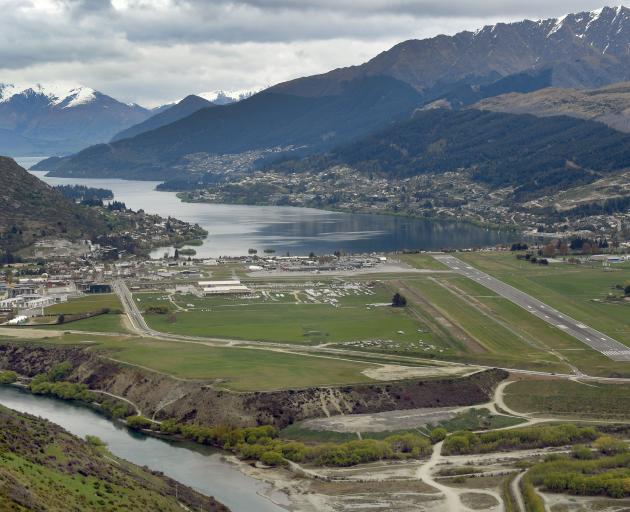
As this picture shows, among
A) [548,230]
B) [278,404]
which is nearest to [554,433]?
[278,404]

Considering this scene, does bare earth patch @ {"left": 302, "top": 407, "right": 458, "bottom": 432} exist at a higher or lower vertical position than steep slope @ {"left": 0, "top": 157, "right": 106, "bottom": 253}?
lower

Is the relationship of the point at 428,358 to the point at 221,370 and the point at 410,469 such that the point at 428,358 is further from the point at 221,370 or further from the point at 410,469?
the point at 410,469

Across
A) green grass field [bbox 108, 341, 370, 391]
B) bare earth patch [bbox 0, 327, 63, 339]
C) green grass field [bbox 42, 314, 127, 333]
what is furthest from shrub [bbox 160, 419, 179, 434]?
bare earth patch [bbox 0, 327, 63, 339]

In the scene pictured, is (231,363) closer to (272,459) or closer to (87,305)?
(272,459)

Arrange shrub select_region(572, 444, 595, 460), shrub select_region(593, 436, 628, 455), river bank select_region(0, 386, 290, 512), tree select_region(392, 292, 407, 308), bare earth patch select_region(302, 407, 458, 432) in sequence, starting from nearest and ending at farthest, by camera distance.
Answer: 1. river bank select_region(0, 386, 290, 512)
2. shrub select_region(572, 444, 595, 460)
3. shrub select_region(593, 436, 628, 455)
4. bare earth patch select_region(302, 407, 458, 432)
5. tree select_region(392, 292, 407, 308)

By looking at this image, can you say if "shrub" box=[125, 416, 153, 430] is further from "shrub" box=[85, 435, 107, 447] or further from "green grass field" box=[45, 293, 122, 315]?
"green grass field" box=[45, 293, 122, 315]

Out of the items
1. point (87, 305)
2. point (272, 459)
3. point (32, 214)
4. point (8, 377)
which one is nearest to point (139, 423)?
point (272, 459)

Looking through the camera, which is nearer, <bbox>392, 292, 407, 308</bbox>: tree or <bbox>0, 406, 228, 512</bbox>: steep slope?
<bbox>0, 406, 228, 512</bbox>: steep slope
